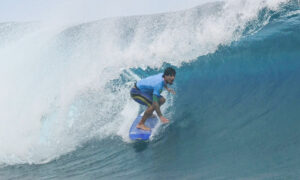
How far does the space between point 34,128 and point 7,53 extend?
5528 millimetres

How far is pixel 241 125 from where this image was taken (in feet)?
19.4

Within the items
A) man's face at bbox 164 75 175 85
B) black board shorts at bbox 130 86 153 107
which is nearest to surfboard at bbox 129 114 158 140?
black board shorts at bbox 130 86 153 107

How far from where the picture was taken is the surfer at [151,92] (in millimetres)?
6125

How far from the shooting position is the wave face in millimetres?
5172

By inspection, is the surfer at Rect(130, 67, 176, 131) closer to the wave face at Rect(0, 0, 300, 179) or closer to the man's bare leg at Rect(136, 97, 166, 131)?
the man's bare leg at Rect(136, 97, 166, 131)

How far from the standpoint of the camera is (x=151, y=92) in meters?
6.64

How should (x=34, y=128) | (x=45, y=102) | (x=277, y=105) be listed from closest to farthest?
(x=277, y=105), (x=34, y=128), (x=45, y=102)

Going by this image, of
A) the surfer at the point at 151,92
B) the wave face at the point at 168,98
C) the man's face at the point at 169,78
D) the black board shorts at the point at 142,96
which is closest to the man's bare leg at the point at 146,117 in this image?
the surfer at the point at 151,92

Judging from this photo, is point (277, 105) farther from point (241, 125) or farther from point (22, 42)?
point (22, 42)

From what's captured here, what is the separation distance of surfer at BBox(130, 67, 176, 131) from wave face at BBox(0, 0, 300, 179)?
1.34 feet

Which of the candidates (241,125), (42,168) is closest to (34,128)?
(42,168)

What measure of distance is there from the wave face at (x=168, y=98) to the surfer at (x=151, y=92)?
408mm

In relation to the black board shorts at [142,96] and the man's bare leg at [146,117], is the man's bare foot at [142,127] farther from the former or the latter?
the black board shorts at [142,96]

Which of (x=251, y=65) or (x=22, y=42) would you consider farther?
(x=22, y=42)
